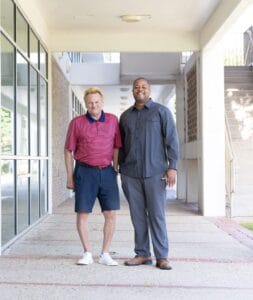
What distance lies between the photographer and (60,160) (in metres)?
12.3

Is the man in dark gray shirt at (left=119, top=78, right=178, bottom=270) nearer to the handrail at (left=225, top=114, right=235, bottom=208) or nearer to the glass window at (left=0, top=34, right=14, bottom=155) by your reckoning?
the glass window at (left=0, top=34, right=14, bottom=155)

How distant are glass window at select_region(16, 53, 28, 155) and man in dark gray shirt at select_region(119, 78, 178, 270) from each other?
2459 mm

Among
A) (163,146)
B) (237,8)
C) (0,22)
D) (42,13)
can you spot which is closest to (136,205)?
(163,146)

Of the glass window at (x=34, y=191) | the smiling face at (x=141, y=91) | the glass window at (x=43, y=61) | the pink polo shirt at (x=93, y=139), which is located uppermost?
the glass window at (x=43, y=61)

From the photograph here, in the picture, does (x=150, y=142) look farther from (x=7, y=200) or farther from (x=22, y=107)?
(x=22, y=107)

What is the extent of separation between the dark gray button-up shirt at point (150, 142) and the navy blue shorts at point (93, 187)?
20cm

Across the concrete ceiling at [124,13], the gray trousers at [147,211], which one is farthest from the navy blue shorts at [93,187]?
Result: the concrete ceiling at [124,13]

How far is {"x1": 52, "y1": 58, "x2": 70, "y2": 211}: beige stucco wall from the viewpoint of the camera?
1114 centimetres

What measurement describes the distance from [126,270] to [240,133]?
803 cm

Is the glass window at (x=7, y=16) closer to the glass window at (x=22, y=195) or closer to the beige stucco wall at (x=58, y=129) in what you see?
the glass window at (x=22, y=195)

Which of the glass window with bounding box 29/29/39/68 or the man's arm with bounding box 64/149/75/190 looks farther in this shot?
the glass window with bounding box 29/29/39/68

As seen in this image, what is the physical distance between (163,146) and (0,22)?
2440 mm

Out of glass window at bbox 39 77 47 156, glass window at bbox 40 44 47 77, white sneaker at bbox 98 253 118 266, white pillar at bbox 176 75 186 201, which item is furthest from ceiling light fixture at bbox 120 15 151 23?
white sneaker at bbox 98 253 118 266

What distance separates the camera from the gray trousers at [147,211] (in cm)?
527
